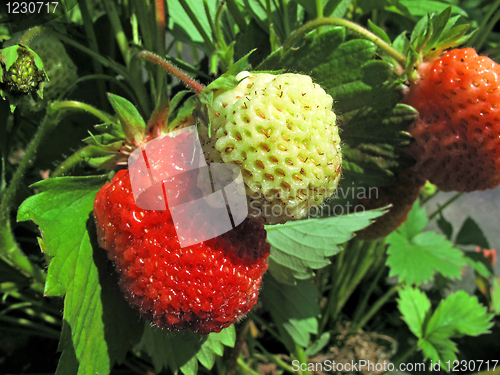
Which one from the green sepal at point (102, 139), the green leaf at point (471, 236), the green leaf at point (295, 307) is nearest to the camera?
the green sepal at point (102, 139)

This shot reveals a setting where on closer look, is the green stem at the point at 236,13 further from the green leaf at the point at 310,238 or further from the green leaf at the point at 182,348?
the green leaf at the point at 182,348

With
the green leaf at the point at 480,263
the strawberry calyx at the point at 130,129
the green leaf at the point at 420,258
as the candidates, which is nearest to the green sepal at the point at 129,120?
the strawberry calyx at the point at 130,129

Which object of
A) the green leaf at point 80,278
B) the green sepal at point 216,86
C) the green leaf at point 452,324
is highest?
the green sepal at point 216,86

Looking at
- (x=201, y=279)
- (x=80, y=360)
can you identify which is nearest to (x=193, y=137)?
(x=201, y=279)

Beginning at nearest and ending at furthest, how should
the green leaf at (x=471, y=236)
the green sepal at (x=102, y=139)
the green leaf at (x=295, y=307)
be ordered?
the green sepal at (x=102, y=139) < the green leaf at (x=295, y=307) < the green leaf at (x=471, y=236)

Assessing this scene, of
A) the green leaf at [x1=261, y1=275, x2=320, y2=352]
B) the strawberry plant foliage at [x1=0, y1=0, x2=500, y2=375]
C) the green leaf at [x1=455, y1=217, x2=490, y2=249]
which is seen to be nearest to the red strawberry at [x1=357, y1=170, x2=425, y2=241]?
the strawberry plant foliage at [x1=0, y1=0, x2=500, y2=375]

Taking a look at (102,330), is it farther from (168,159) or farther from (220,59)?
(220,59)
